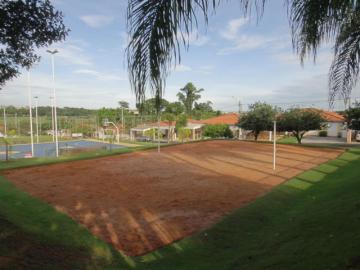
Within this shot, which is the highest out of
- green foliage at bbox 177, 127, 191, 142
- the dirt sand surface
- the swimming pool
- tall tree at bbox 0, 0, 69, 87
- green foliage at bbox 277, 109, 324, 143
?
tall tree at bbox 0, 0, 69, 87

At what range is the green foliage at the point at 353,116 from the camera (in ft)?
68.9

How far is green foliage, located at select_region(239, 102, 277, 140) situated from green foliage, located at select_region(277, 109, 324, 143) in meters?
1.03

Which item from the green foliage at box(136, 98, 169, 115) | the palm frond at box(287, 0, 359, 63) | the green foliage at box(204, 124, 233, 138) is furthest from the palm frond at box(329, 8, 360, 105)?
the green foliage at box(204, 124, 233, 138)

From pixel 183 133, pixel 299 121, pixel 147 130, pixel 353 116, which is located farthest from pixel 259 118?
pixel 147 130

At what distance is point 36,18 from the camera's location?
504cm

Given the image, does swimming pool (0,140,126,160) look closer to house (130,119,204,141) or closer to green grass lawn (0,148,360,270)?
house (130,119,204,141)

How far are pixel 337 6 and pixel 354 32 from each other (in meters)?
→ 1.15

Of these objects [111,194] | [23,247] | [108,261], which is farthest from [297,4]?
[111,194]

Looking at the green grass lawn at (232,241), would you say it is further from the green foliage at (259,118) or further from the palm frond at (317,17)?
the green foliage at (259,118)

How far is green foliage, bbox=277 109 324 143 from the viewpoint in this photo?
82.6ft

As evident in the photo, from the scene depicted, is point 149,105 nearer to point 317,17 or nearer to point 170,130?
point 317,17

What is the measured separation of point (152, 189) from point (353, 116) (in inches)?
669

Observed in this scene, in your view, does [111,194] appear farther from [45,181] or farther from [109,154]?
[109,154]

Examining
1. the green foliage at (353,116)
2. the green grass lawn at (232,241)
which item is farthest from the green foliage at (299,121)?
the green grass lawn at (232,241)
